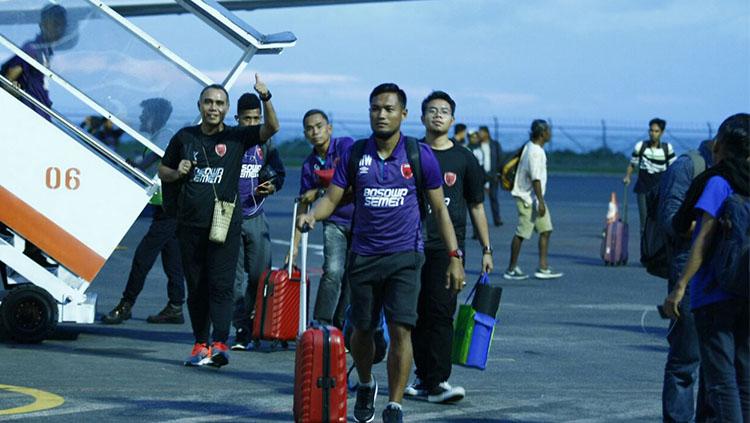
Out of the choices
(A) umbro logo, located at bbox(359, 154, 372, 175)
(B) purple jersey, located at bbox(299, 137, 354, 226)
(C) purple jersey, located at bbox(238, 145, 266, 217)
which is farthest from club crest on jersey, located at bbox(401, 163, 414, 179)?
(C) purple jersey, located at bbox(238, 145, 266, 217)

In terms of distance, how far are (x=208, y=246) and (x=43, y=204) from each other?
5.04 ft

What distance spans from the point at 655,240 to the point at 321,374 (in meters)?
1.91

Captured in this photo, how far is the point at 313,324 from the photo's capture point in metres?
7.05

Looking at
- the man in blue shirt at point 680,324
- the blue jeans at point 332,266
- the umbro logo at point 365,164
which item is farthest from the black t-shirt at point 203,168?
the man in blue shirt at point 680,324

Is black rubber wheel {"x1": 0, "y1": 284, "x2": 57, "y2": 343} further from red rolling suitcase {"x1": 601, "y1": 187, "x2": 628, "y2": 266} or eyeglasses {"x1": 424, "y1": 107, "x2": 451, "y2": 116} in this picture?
red rolling suitcase {"x1": 601, "y1": 187, "x2": 628, "y2": 266}

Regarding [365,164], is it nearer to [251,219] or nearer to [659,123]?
[251,219]

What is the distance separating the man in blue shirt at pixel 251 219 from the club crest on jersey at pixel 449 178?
2.29 m

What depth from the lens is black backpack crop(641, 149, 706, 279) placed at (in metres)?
7.32

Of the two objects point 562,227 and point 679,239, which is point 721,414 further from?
point 562,227

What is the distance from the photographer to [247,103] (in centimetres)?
1108

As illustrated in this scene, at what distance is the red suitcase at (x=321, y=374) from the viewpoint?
22.3ft

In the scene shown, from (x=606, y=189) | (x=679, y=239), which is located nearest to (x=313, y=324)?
(x=679, y=239)

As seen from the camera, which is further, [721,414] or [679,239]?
[679,239]

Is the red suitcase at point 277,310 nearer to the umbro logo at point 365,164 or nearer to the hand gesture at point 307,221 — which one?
the umbro logo at point 365,164
